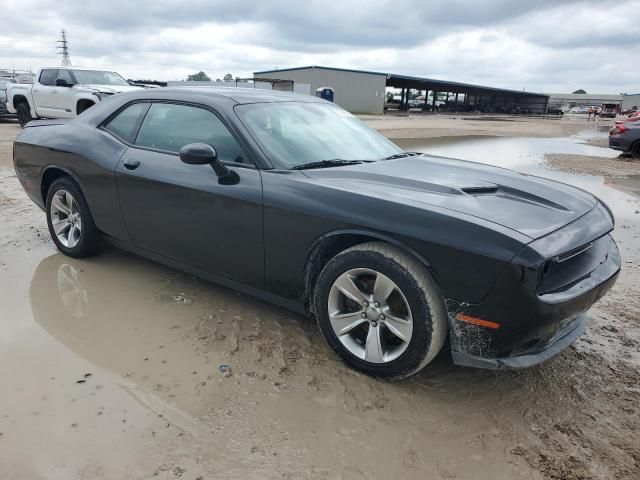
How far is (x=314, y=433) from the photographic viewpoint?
2.42 m

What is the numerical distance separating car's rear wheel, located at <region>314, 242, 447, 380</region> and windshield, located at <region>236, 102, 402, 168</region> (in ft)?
2.75

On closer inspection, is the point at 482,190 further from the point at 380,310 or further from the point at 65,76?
the point at 65,76

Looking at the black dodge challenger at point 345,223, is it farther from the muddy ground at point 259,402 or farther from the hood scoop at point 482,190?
the muddy ground at point 259,402

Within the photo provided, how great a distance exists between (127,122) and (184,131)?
715 millimetres

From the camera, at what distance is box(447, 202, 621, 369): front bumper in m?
2.30

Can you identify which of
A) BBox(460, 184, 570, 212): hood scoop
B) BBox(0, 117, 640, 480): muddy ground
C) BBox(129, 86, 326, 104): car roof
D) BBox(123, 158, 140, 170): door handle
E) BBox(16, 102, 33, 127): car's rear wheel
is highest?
BBox(129, 86, 326, 104): car roof

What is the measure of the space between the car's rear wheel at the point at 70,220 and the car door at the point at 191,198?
638 mm

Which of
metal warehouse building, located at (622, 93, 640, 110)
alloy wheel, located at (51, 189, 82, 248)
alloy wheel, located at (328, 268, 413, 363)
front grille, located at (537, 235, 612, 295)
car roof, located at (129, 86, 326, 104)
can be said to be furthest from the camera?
metal warehouse building, located at (622, 93, 640, 110)

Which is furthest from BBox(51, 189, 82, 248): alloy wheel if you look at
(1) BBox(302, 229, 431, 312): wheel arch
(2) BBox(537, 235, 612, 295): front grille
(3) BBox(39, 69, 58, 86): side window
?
(3) BBox(39, 69, 58, 86): side window

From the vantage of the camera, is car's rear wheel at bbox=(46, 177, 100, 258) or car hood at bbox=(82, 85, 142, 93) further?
car hood at bbox=(82, 85, 142, 93)

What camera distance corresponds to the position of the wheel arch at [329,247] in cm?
262

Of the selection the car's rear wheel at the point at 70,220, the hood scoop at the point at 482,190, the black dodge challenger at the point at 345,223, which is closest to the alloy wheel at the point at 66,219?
the car's rear wheel at the point at 70,220

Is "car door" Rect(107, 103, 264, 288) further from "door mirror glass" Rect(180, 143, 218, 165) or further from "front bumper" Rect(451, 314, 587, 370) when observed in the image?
"front bumper" Rect(451, 314, 587, 370)

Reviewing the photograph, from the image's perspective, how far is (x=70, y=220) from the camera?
453 cm
